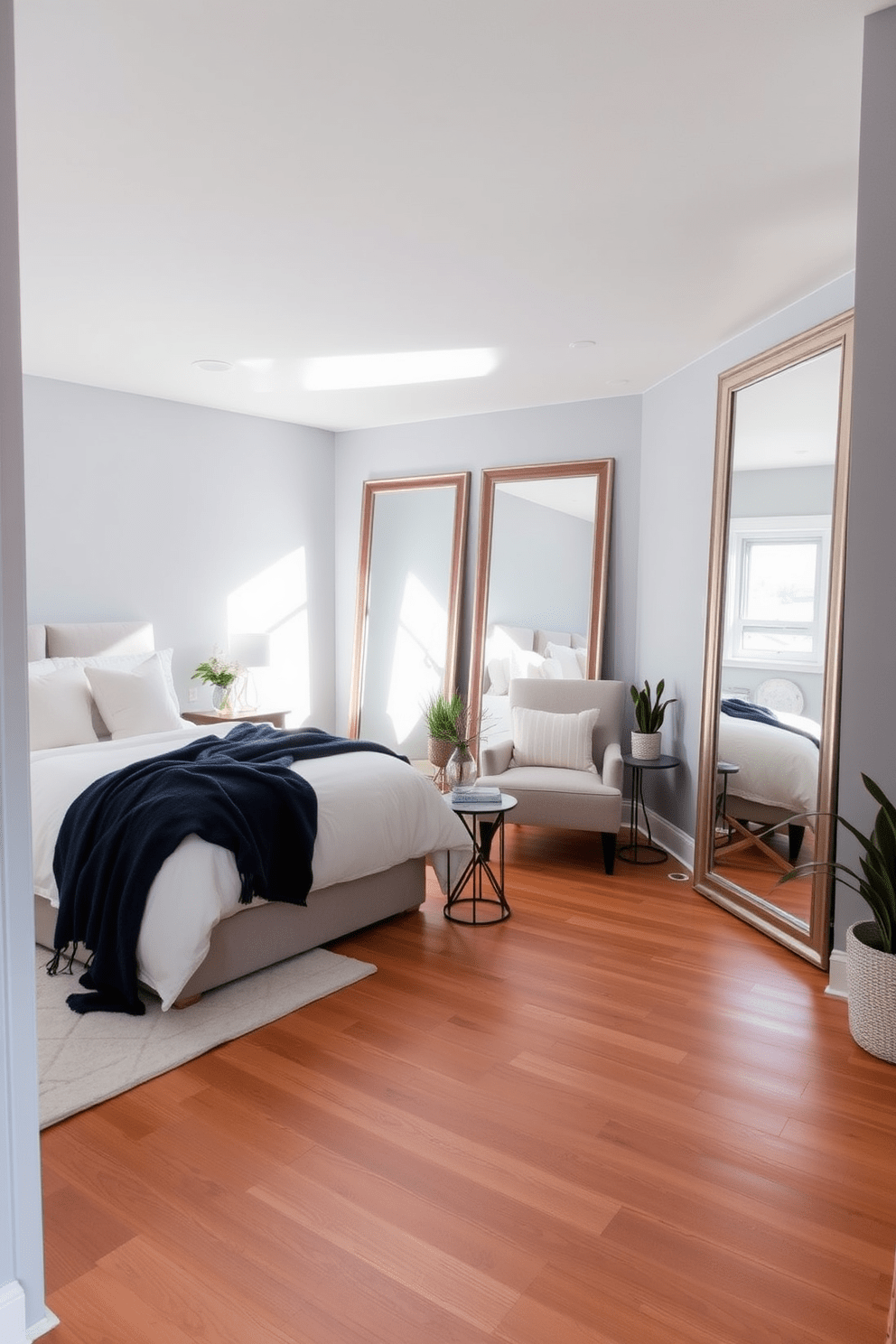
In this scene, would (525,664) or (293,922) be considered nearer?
(293,922)

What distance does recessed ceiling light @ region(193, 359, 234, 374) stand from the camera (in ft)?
15.9

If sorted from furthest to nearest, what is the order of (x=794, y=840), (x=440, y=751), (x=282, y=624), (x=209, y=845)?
(x=282, y=624) < (x=440, y=751) < (x=794, y=840) < (x=209, y=845)

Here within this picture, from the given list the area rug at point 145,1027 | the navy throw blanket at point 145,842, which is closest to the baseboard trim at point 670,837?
the area rug at point 145,1027

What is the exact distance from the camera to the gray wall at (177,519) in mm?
5152

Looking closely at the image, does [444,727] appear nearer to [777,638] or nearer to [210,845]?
[777,638]

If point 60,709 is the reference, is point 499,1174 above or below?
below

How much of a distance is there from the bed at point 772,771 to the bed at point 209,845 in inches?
48.4

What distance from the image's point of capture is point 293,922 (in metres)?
3.35

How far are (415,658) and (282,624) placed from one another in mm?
1014

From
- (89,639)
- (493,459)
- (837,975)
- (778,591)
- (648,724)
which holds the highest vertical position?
(493,459)

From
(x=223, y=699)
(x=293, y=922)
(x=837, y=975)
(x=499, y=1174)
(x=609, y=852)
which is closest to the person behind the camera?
(x=499, y=1174)

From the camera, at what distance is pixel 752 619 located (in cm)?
392

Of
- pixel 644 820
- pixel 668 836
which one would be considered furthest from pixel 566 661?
pixel 668 836

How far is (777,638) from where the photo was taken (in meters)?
3.75
